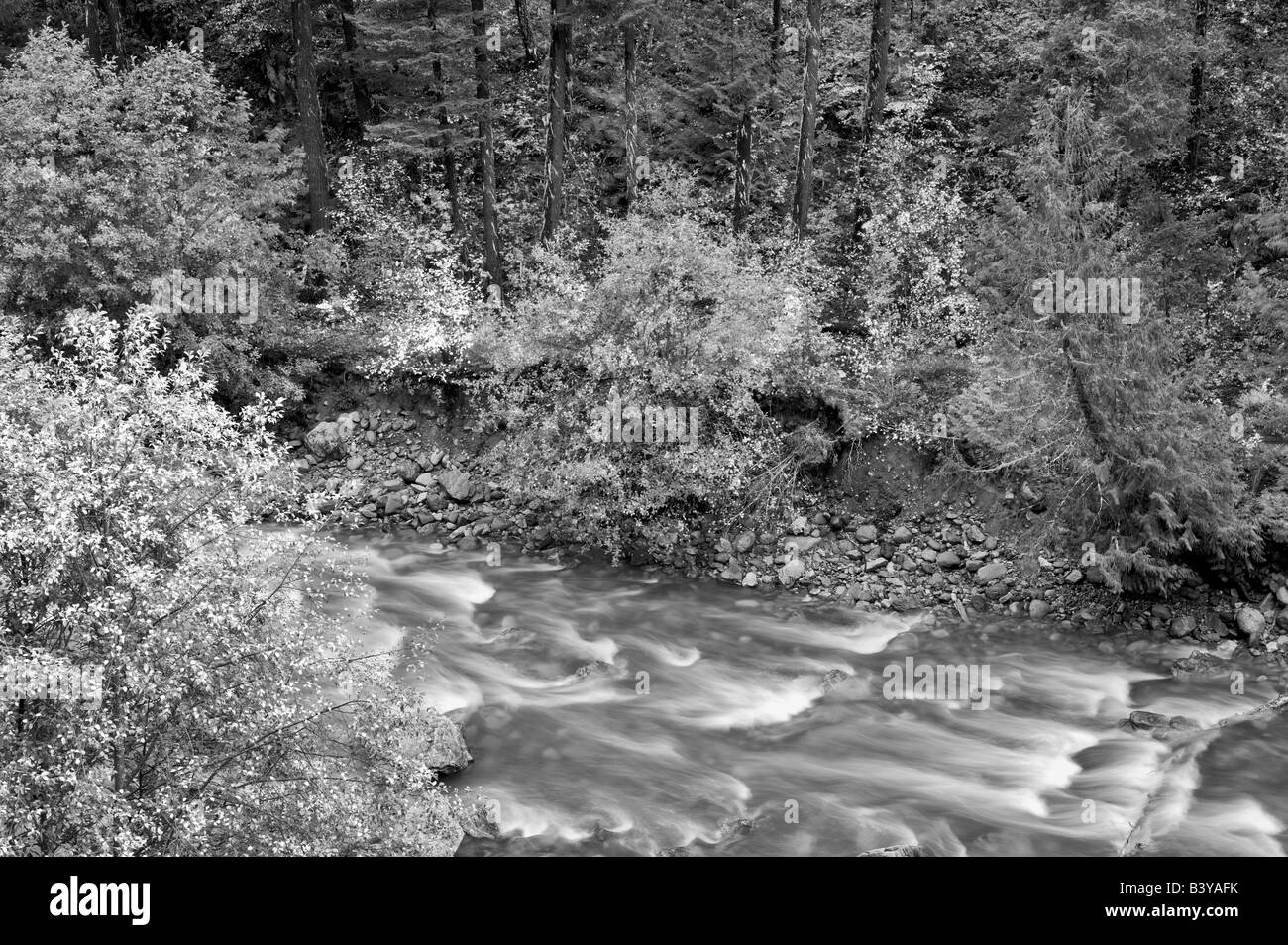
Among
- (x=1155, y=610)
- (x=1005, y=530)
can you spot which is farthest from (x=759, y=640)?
(x=1155, y=610)

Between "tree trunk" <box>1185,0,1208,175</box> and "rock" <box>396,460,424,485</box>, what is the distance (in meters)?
22.5

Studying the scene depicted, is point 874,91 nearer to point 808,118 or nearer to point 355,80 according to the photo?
point 808,118

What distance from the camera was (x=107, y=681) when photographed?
28.4 ft

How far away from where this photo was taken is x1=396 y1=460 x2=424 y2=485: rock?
79.4ft

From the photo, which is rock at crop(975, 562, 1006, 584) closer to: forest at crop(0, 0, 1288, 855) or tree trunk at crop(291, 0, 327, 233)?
forest at crop(0, 0, 1288, 855)

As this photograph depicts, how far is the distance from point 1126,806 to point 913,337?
13184 mm

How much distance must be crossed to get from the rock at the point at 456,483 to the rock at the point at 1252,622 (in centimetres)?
1594

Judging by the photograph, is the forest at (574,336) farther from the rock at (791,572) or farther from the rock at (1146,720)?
the rock at (1146,720)

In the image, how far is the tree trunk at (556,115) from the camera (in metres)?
26.0

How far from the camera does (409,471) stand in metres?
24.4

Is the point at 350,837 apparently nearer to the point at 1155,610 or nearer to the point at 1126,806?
the point at 1126,806

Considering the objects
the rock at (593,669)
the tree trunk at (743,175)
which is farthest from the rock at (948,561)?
the tree trunk at (743,175)

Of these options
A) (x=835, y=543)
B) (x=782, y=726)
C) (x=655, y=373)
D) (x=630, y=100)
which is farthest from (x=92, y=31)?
(x=782, y=726)

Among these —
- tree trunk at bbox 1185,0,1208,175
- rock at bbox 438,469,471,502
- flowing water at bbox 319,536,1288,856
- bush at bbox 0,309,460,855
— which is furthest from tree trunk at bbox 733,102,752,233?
bush at bbox 0,309,460,855
